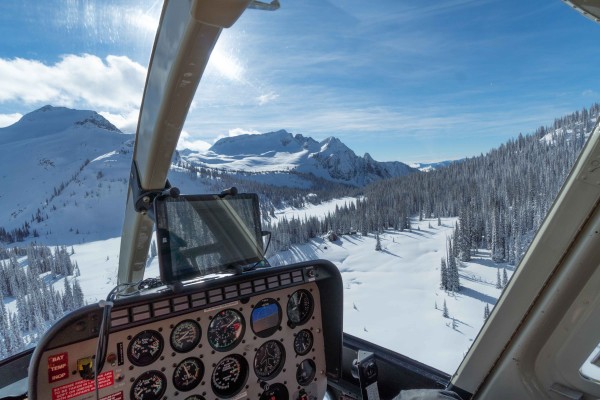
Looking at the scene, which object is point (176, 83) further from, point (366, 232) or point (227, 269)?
point (366, 232)

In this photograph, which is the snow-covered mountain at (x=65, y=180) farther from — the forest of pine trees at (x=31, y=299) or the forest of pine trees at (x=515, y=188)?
the forest of pine trees at (x=515, y=188)

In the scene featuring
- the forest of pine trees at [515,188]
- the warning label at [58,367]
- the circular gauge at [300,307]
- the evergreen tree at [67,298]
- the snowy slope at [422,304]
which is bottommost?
the evergreen tree at [67,298]

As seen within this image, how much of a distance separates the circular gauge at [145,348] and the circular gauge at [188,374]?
0.19 meters

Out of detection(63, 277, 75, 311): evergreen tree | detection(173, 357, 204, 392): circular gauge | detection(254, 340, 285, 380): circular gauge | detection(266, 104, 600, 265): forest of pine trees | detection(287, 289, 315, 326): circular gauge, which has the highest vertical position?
detection(266, 104, 600, 265): forest of pine trees

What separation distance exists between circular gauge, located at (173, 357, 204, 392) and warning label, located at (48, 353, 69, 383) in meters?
0.61

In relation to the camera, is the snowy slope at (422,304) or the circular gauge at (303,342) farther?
the snowy slope at (422,304)

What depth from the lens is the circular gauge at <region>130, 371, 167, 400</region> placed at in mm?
1851

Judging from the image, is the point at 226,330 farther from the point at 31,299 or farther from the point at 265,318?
the point at 31,299

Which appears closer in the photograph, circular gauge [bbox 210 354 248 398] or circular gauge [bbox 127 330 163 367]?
circular gauge [bbox 127 330 163 367]

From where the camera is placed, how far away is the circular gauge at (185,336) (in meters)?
1.98

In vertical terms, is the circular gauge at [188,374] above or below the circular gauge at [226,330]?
below

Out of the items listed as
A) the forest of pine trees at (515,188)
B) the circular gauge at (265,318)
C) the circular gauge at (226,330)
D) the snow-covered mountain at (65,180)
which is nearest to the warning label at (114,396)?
the circular gauge at (226,330)

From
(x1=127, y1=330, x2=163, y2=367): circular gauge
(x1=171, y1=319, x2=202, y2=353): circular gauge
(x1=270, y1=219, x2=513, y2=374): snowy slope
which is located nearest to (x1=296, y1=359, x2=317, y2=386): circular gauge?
(x1=270, y1=219, x2=513, y2=374): snowy slope

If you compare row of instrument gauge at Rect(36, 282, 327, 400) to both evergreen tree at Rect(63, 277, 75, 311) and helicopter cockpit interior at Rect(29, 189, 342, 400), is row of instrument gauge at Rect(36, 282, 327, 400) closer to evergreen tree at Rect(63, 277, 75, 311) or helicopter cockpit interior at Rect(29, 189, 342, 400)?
helicopter cockpit interior at Rect(29, 189, 342, 400)
